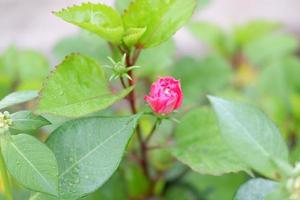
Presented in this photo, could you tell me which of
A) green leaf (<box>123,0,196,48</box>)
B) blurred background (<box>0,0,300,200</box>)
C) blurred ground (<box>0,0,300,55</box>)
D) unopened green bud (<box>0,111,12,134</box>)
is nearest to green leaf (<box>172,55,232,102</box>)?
blurred background (<box>0,0,300,200</box>)

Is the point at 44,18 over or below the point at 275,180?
over

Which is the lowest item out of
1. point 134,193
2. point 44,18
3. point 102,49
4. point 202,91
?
point 134,193

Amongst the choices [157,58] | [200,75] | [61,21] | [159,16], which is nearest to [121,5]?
[157,58]

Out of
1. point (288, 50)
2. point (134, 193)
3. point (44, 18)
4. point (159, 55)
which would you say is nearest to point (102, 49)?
point (159, 55)

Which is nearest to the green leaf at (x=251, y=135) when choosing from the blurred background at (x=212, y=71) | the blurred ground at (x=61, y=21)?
→ the blurred background at (x=212, y=71)

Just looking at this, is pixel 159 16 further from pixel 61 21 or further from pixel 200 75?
pixel 61 21

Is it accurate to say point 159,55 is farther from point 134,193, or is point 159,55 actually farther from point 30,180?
point 30,180
